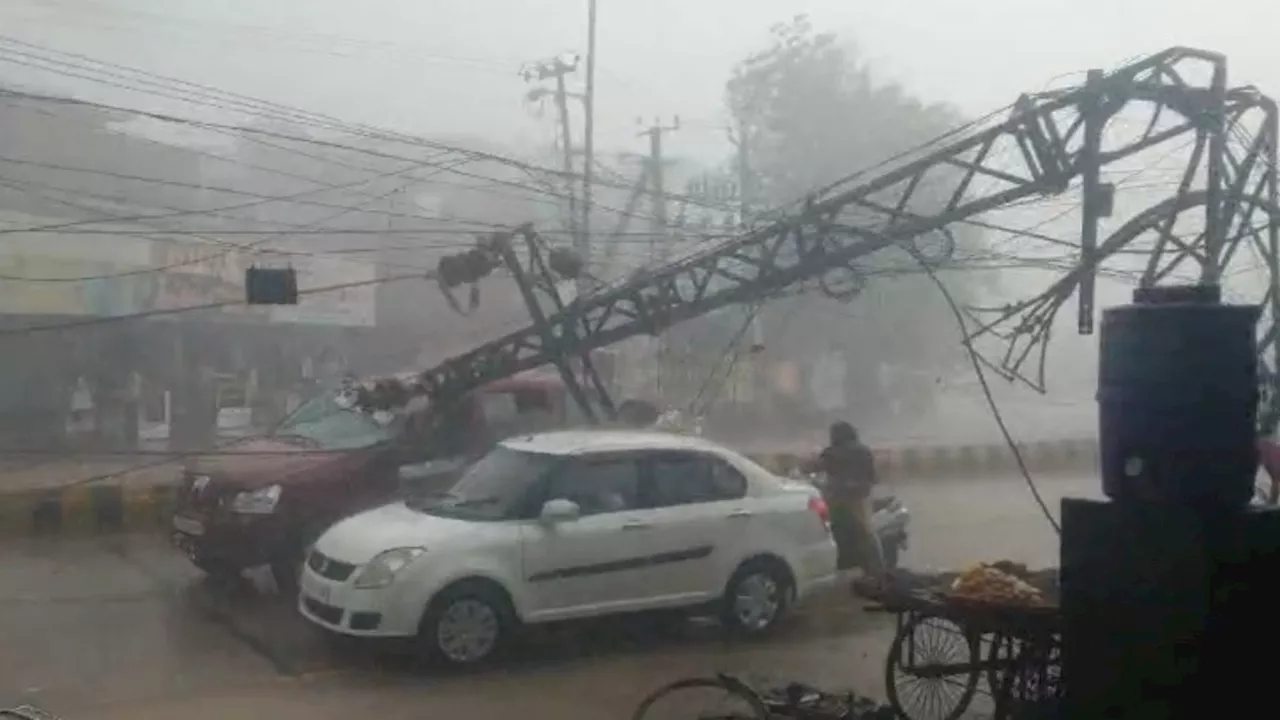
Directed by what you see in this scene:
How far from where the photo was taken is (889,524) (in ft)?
37.4

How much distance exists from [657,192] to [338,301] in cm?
598

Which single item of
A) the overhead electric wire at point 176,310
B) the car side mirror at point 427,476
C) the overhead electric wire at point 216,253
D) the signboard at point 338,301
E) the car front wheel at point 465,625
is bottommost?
the car front wheel at point 465,625

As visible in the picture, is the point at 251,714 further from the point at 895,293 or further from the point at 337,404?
the point at 895,293

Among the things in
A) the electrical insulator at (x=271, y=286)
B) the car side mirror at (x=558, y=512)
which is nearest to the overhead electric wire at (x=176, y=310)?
the electrical insulator at (x=271, y=286)

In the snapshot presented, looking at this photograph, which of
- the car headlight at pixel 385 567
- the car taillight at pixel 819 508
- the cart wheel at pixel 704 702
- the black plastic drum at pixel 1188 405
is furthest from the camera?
the car taillight at pixel 819 508

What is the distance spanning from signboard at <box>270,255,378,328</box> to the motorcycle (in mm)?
9646

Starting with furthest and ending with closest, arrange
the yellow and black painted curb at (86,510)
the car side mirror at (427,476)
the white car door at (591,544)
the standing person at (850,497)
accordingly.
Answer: the yellow and black painted curb at (86,510) → the car side mirror at (427,476) → the standing person at (850,497) → the white car door at (591,544)

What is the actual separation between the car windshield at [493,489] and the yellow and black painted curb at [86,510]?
5.49 m

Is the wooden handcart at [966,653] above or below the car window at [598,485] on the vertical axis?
below

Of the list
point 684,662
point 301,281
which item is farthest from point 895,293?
point 684,662

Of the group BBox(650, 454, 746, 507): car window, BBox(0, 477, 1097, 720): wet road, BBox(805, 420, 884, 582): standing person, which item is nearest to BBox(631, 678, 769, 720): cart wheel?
BBox(0, 477, 1097, 720): wet road

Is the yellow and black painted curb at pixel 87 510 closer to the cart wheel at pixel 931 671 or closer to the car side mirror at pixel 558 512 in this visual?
the car side mirror at pixel 558 512

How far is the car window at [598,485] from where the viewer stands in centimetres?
881

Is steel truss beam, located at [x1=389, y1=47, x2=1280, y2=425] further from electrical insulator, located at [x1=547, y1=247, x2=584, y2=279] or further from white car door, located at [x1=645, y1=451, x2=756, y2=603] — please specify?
white car door, located at [x1=645, y1=451, x2=756, y2=603]
